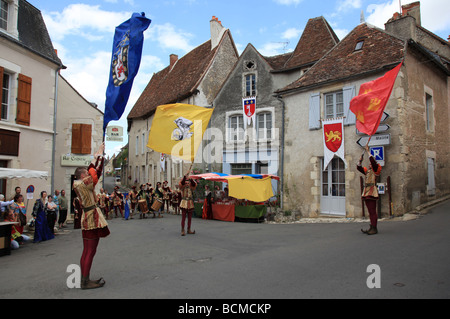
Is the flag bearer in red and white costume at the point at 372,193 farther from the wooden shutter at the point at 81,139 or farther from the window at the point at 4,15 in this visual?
the wooden shutter at the point at 81,139

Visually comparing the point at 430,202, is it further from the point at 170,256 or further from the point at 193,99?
the point at 193,99

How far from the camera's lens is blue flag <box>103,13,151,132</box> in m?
5.76

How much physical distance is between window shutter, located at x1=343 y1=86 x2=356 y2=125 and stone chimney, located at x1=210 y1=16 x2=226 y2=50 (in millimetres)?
13165

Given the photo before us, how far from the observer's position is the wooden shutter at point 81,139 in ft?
51.6

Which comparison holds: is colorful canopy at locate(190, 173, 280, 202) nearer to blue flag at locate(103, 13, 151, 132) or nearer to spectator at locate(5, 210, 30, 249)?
spectator at locate(5, 210, 30, 249)

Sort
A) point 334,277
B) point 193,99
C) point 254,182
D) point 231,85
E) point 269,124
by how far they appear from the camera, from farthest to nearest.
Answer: point 193,99
point 231,85
point 269,124
point 254,182
point 334,277

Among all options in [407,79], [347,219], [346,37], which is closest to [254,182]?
[347,219]

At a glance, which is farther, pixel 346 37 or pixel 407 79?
pixel 346 37

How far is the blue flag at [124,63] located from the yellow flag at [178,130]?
2292 millimetres

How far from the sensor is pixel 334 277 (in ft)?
15.4

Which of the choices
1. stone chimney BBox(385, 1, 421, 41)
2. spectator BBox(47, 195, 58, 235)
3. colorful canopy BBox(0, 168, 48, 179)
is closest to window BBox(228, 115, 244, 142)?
stone chimney BBox(385, 1, 421, 41)

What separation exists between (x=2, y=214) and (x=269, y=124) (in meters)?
12.7

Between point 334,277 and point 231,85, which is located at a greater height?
point 231,85

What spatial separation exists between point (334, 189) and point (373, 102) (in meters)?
5.35
